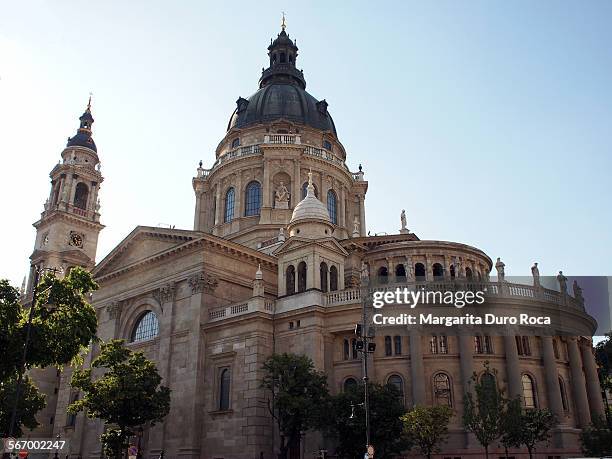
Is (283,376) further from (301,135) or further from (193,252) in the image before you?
(301,135)

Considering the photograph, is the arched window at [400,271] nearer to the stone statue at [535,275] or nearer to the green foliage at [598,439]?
the stone statue at [535,275]

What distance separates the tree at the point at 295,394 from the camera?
1162 inches

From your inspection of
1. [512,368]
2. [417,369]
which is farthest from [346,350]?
[512,368]

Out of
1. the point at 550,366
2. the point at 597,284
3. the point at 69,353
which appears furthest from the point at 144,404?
the point at 597,284

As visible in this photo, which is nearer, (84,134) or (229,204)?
(229,204)

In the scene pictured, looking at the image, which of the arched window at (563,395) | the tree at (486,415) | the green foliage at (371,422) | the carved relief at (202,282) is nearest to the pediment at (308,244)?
the carved relief at (202,282)

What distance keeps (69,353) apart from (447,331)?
2026 centimetres

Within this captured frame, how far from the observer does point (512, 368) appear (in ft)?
112

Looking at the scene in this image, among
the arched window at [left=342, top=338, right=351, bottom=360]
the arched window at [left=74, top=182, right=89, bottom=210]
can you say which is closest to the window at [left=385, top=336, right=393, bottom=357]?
the arched window at [left=342, top=338, right=351, bottom=360]

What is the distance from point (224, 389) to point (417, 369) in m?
12.2

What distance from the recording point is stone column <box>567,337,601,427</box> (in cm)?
3625

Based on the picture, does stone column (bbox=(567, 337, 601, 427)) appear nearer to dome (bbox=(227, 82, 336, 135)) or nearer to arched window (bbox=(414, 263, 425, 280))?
arched window (bbox=(414, 263, 425, 280))

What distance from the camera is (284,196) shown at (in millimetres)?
55000

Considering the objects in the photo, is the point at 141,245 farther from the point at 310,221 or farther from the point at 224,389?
the point at 224,389
